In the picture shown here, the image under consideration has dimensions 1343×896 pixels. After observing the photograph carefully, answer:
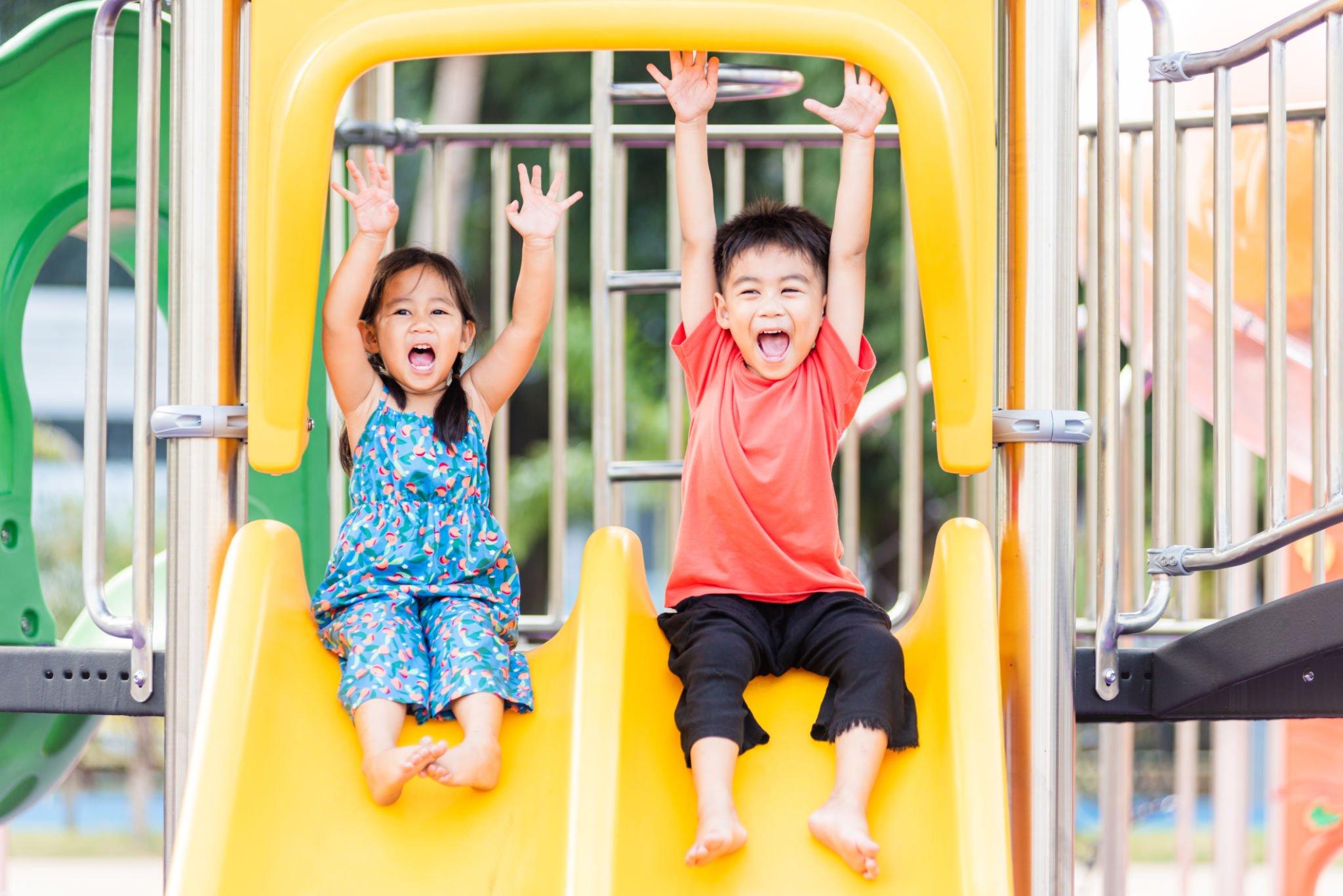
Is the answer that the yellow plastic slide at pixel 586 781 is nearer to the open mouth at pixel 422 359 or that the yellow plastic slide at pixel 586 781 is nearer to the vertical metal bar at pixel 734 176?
the open mouth at pixel 422 359

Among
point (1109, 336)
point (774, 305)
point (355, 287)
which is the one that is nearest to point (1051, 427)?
point (1109, 336)

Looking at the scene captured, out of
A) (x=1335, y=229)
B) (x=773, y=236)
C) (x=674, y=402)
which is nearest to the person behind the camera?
(x=1335, y=229)

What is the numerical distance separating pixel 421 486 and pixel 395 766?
1.80 feet

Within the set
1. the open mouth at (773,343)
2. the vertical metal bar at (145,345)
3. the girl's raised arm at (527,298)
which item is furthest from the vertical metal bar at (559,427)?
the vertical metal bar at (145,345)

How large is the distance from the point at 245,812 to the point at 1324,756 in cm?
299

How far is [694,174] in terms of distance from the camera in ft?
7.86

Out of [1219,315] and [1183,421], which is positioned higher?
[1219,315]

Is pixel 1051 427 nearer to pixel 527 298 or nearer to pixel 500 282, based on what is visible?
pixel 527 298

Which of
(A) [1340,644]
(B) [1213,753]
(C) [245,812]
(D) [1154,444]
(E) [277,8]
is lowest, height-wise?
(B) [1213,753]

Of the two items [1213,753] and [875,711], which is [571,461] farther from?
[875,711]

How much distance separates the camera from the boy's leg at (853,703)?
1964mm

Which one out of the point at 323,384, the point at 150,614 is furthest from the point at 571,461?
the point at 150,614

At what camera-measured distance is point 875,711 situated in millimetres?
2072

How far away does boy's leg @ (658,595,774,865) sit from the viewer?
1958 millimetres
